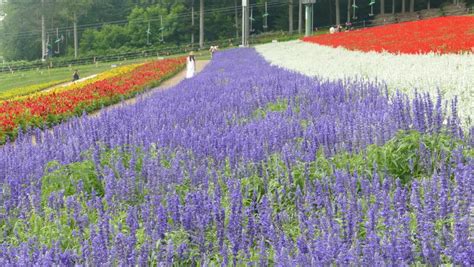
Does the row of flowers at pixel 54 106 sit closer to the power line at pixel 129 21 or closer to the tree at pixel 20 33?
the power line at pixel 129 21

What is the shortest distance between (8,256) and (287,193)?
213 cm

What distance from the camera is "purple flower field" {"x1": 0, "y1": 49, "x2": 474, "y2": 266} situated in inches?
124

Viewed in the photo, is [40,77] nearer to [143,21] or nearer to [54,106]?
[143,21]

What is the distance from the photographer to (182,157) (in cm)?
561

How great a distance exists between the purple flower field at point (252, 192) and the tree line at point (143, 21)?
60725 millimetres

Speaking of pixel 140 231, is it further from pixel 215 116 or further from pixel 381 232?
pixel 215 116

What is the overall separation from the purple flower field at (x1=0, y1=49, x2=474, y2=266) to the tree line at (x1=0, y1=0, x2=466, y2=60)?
60.7 metres

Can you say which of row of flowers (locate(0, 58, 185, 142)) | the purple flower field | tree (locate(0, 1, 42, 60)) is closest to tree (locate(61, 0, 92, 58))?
tree (locate(0, 1, 42, 60))

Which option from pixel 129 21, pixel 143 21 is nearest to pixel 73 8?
pixel 129 21

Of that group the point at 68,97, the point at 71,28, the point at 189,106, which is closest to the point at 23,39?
the point at 71,28

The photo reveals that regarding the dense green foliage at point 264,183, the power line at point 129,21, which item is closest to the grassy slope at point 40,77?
the power line at point 129,21

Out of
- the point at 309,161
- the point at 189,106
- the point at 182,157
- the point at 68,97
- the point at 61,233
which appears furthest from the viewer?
the point at 68,97

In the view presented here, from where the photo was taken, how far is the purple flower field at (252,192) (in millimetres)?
3138

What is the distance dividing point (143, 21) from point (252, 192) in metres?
73.3
